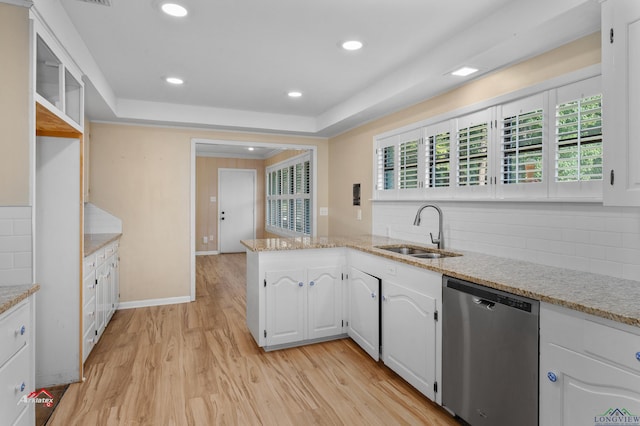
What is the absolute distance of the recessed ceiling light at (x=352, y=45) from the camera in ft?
8.54

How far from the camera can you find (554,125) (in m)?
2.21

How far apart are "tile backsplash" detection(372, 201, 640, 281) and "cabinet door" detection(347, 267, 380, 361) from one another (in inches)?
29.9

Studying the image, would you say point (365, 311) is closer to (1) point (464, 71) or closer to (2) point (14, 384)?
(1) point (464, 71)

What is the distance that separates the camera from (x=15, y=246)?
5.99 ft

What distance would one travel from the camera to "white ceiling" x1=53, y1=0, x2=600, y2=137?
2.12m

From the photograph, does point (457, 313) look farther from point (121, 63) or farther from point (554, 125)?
point (121, 63)

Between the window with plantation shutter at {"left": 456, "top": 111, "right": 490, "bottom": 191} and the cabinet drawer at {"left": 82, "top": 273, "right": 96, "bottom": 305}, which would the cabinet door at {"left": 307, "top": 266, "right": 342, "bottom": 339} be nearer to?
the window with plantation shutter at {"left": 456, "top": 111, "right": 490, "bottom": 191}

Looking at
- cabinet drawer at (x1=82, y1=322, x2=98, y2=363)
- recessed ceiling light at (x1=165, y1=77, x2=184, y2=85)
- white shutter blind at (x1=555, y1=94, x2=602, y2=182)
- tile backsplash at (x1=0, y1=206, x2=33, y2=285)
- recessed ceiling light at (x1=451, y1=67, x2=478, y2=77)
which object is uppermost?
recessed ceiling light at (x1=165, y1=77, x2=184, y2=85)

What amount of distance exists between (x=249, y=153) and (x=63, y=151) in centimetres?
603

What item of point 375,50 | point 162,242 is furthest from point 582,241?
point 162,242

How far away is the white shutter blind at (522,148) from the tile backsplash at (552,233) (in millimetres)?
192

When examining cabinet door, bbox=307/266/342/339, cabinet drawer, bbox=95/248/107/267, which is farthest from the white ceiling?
cabinet door, bbox=307/266/342/339

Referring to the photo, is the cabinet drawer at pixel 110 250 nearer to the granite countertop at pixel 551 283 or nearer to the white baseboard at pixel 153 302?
the white baseboard at pixel 153 302

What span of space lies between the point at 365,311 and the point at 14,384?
222 centimetres
